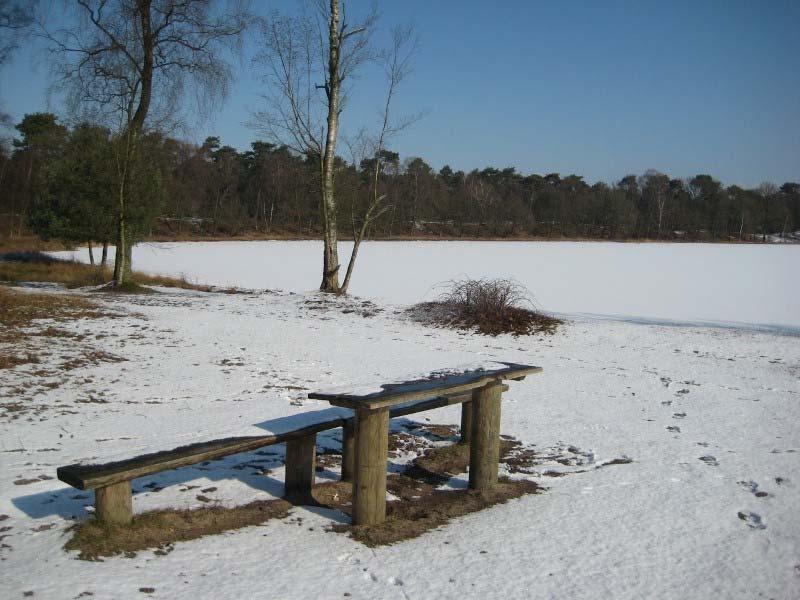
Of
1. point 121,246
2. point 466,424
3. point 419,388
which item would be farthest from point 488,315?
point 121,246

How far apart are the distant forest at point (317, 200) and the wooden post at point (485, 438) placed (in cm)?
1471

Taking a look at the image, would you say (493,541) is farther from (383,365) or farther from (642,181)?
(642,181)

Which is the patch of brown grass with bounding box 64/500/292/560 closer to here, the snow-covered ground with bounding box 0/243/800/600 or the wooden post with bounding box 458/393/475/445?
the snow-covered ground with bounding box 0/243/800/600

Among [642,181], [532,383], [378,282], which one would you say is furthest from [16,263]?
[642,181]

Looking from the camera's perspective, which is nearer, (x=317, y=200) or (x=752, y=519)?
(x=752, y=519)

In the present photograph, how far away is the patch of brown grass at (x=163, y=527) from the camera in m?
3.43

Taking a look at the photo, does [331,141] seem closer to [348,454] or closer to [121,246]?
[121,246]

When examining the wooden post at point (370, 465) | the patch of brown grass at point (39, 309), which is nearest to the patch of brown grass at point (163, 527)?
the wooden post at point (370, 465)

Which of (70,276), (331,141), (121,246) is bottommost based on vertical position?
(70,276)

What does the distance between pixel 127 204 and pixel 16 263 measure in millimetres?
11516

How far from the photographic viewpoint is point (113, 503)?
11.6 ft

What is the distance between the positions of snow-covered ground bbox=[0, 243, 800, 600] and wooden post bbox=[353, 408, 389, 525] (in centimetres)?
24

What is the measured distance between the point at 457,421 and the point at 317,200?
5049 centimetres

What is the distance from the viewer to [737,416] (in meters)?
6.94
